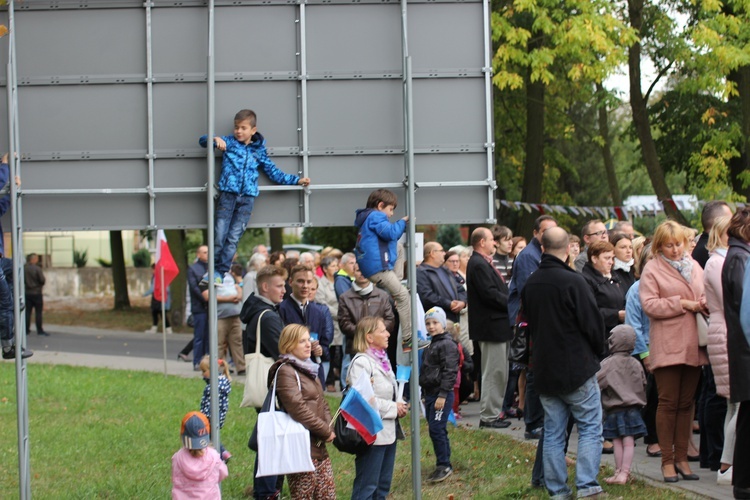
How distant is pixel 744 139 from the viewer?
76.4ft

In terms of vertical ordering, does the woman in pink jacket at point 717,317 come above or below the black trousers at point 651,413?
above

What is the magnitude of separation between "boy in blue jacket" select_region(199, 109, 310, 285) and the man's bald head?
6.03 ft

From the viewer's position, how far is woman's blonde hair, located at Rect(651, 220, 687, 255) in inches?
363

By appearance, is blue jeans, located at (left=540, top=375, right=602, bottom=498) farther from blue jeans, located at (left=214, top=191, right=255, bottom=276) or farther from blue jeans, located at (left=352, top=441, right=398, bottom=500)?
blue jeans, located at (left=214, top=191, right=255, bottom=276)

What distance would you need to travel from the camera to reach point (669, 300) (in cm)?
923

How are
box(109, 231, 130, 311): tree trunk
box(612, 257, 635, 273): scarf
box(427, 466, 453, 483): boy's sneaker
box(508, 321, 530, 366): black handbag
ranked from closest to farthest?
box(508, 321, 530, 366): black handbag
box(427, 466, 453, 483): boy's sneaker
box(612, 257, 635, 273): scarf
box(109, 231, 130, 311): tree trunk

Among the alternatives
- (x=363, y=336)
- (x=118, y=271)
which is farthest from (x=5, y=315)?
(x=118, y=271)

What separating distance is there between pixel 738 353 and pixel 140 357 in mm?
16570

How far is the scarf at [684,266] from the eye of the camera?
30.7 ft

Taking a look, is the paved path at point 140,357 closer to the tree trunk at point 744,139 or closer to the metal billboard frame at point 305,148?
the metal billboard frame at point 305,148

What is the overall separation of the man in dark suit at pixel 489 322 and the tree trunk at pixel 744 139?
11.9 meters

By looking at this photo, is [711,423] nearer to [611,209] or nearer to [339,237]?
[611,209]

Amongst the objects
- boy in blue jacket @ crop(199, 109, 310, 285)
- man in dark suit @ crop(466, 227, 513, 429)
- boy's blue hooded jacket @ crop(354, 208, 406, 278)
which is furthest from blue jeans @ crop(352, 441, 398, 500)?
man in dark suit @ crop(466, 227, 513, 429)

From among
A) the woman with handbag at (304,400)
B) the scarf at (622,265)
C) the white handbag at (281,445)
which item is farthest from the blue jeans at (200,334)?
the white handbag at (281,445)
